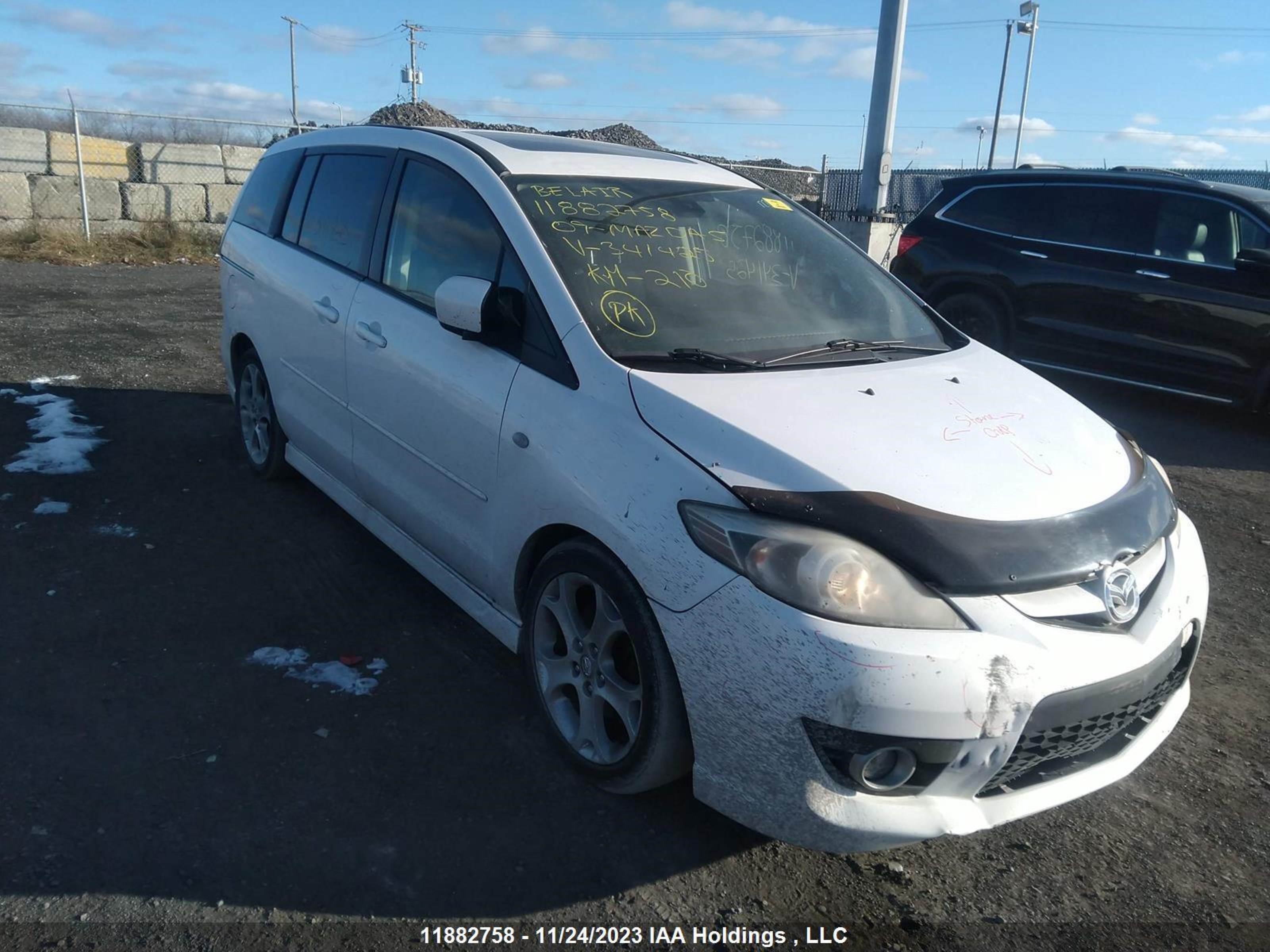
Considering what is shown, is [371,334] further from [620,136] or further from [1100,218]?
[620,136]

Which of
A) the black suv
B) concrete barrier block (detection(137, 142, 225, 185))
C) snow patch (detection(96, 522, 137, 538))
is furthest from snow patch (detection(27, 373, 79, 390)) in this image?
concrete barrier block (detection(137, 142, 225, 185))

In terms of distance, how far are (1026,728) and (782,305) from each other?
5.80ft

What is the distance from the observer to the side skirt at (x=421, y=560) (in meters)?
3.33

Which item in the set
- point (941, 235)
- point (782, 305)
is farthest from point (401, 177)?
point (941, 235)

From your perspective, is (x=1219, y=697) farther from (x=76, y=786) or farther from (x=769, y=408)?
(x=76, y=786)

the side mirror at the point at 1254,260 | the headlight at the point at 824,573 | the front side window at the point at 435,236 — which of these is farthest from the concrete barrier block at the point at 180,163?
the headlight at the point at 824,573

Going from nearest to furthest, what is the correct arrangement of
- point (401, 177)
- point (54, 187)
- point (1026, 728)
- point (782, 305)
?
point (1026, 728), point (782, 305), point (401, 177), point (54, 187)

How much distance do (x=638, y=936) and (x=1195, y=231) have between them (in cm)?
714

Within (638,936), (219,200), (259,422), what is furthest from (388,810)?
(219,200)

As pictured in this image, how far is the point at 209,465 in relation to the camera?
5.75 metres

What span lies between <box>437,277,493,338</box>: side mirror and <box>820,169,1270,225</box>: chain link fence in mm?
14202

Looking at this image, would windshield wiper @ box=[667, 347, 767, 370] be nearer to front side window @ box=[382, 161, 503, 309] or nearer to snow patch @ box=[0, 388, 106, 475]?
front side window @ box=[382, 161, 503, 309]

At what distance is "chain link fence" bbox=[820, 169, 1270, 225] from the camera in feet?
56.4

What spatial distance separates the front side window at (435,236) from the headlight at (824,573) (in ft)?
4.71
